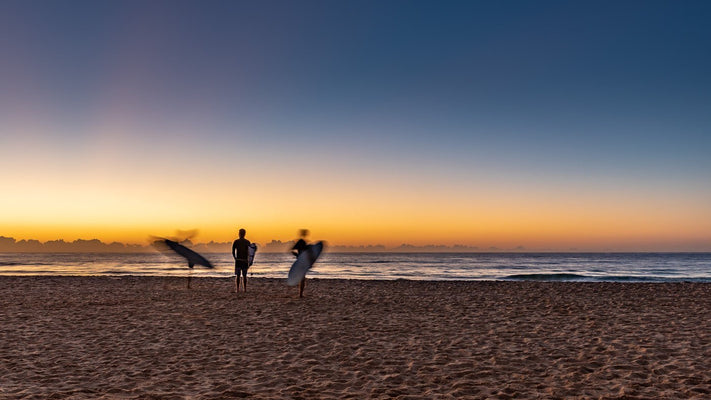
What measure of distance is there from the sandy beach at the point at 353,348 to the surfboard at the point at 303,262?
2.85 feet

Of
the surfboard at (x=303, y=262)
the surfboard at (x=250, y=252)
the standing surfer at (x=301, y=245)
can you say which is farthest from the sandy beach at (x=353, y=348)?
the surfboard at (x=250, y=252)

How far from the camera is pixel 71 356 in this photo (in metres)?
8.52

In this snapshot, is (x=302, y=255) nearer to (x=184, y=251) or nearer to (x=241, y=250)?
(x=241, y=250)

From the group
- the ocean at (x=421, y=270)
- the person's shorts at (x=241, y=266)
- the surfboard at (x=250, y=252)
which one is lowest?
the ocean at (x=421, y=270)

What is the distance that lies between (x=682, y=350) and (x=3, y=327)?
45.0 feet

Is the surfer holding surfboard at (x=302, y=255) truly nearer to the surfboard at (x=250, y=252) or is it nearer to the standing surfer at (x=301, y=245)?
the standing surfer at (x=301, y=245)

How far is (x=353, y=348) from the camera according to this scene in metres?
9.30

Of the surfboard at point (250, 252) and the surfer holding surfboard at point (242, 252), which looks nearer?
the surfer holding surfboard at point (242, 252)

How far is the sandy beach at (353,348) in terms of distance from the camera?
667 centimetres

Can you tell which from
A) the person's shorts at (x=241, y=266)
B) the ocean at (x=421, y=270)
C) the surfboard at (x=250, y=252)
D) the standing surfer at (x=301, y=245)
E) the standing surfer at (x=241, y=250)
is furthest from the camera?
the ocean at (x=421, y=270)

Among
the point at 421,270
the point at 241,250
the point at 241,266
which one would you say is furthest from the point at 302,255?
the point at 421,270

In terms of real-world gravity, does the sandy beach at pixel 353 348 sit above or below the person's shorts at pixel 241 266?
below

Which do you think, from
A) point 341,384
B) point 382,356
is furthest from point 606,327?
point 341,384

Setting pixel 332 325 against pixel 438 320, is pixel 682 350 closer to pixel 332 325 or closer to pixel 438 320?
pixel 438 320
